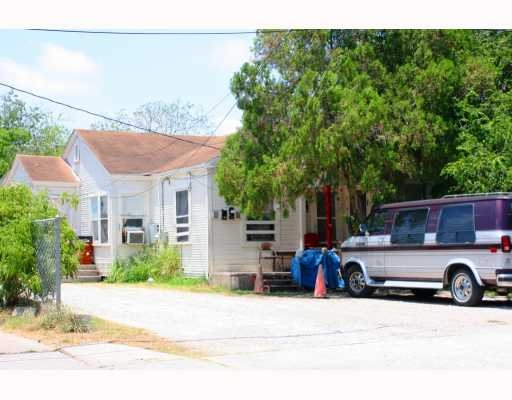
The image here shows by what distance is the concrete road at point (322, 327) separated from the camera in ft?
31.6

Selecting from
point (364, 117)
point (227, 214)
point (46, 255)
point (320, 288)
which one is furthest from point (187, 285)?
point (46, 255)

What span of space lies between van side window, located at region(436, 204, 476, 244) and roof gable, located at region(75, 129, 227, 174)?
9395mm

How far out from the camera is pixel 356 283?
18.4 meters

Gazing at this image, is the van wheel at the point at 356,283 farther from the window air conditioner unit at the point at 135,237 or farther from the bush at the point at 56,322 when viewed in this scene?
the window air conditioner unit at the point at 135,237

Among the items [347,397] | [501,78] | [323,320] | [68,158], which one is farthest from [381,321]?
[68,158]

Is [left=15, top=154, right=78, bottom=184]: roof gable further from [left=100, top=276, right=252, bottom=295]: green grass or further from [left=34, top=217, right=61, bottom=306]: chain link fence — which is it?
[left=34, top=217, right=61, bottom=306]: chain link fence

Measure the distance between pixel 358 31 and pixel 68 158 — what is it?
15.1 meters

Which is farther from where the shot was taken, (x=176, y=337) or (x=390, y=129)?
(x=390, y=129)

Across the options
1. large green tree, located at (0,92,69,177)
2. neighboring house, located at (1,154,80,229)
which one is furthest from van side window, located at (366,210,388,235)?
large green tree, located at (0,92,69,177)

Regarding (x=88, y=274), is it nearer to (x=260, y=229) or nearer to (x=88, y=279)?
(x=88, y=279)

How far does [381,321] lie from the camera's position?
1350cm

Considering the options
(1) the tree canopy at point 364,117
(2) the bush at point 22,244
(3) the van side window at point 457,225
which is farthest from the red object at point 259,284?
(2) the bush at point 22,244

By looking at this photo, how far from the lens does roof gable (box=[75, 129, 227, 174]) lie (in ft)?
84.7

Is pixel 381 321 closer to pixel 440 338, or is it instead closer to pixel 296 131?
pixel 440 338
